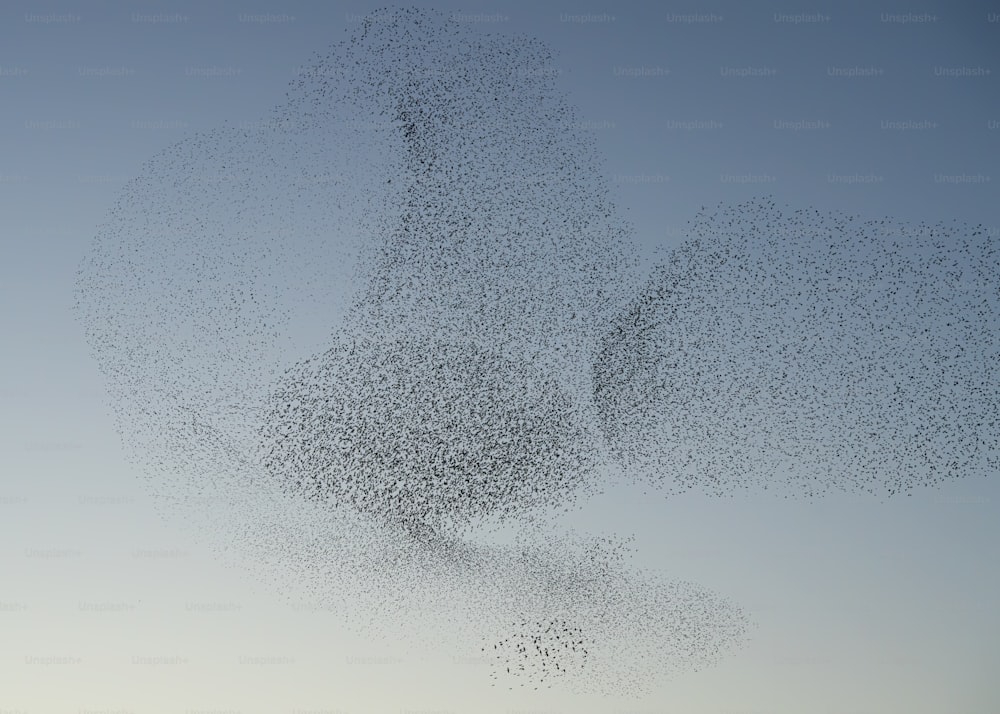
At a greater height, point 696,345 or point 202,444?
point 696,345

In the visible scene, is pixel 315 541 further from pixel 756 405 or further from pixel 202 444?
pixel 756 405

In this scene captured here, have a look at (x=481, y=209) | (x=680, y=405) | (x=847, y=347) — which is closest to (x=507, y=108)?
(x=481, y=209)

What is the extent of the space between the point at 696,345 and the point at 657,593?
273 cm

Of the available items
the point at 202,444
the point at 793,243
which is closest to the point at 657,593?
the point at 793,243

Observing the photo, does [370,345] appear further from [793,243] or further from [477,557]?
[793,243]

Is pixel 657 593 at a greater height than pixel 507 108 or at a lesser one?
lesser

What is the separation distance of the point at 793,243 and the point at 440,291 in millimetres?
4002

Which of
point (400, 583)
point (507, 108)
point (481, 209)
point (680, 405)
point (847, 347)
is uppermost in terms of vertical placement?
point (507, 108)

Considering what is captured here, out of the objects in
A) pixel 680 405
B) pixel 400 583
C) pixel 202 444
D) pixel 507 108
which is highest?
pixel 507 108

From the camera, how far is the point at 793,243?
11.2 metres

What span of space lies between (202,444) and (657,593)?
5.14m

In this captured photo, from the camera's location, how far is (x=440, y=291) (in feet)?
36.4

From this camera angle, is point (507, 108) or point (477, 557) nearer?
point (477, 557)

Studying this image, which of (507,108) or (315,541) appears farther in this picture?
(507,108)
